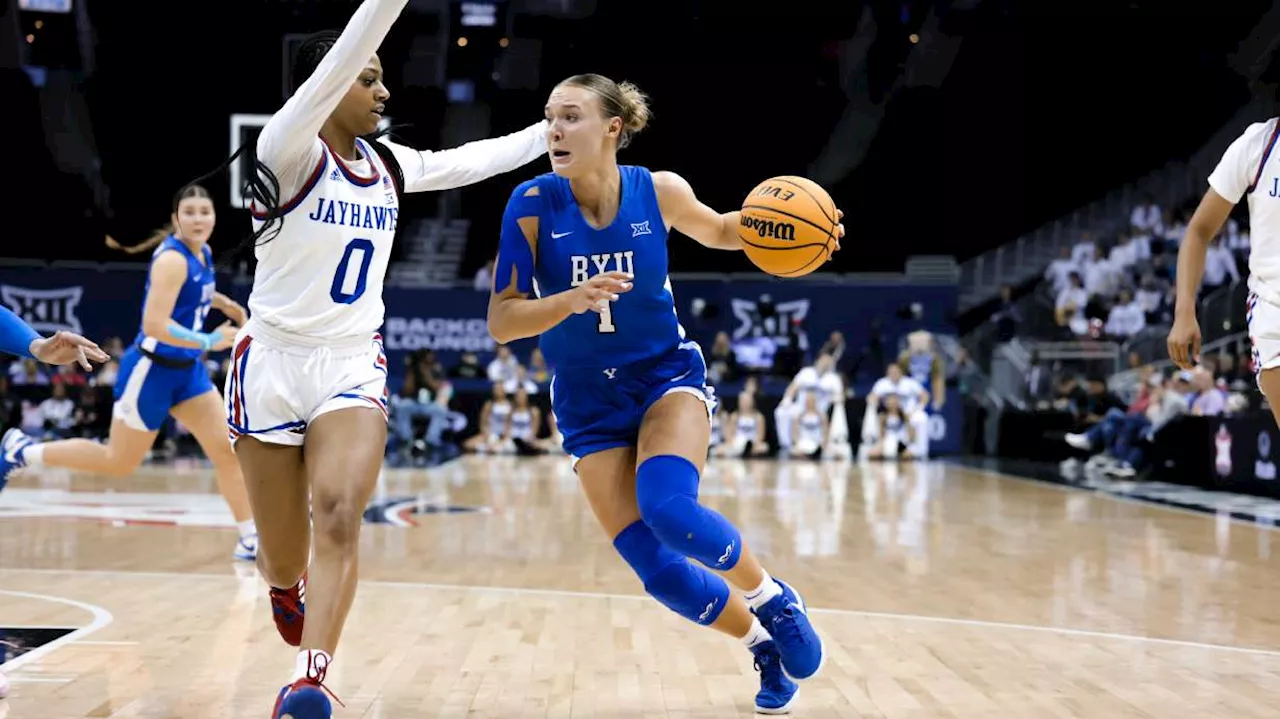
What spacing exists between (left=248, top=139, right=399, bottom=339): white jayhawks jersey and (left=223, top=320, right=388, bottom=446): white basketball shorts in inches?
2.4

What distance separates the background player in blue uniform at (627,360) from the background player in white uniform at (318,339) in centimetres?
47

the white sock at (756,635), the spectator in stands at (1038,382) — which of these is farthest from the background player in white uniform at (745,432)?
the white sock at (756,635)

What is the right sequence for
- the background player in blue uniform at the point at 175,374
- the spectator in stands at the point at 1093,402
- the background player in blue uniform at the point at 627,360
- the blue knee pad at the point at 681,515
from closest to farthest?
the blue knee pad at the point at 681,515 < the background player in blue uniform at the point at 627,360 < the background player in blue uniform at the point at 175,374 < the spectator in stands at the point at 1093,402

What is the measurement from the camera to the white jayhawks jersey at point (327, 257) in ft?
13.5

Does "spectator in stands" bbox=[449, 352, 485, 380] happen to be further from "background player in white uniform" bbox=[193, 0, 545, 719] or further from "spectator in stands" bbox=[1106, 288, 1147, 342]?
"background player in white uniform" bbox=[193, 0, 545, 719]

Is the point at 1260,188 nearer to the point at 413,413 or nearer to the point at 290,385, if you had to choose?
the point at 290,385

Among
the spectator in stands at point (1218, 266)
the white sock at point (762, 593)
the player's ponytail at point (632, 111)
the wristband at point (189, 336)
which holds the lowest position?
the white sock at point (762, 593)

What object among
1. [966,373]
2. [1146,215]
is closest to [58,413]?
[966,373]

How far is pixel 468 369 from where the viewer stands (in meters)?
21.4

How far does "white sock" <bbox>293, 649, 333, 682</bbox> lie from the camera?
150 inches

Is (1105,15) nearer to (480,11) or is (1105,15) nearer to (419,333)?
(480,11)

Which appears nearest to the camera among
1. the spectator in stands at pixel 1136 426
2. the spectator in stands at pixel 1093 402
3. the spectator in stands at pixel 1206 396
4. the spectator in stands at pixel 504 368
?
the spectator in stands at pixel 1206 396

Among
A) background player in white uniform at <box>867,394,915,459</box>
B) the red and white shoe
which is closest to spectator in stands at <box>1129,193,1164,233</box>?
background player in white uniform at <box>867,394,915,459</box>

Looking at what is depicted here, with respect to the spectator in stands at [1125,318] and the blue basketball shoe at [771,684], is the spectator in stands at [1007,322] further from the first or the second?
the blue basketball shoe at [771,684]
